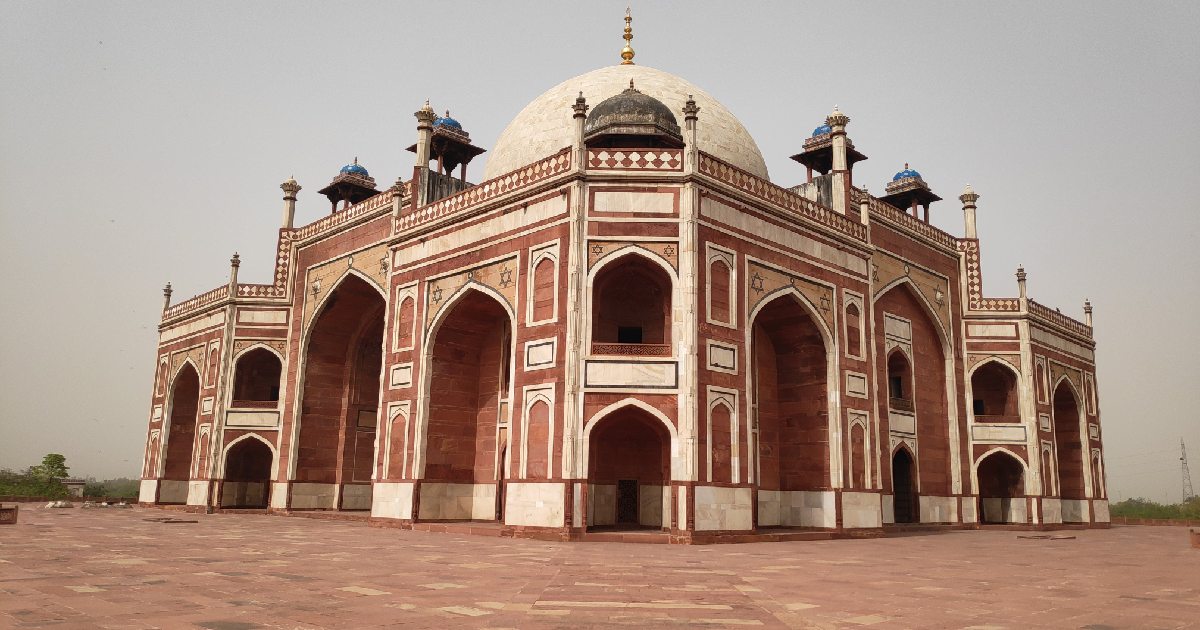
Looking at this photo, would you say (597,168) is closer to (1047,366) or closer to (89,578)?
(89,578)

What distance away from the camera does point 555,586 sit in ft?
25.9

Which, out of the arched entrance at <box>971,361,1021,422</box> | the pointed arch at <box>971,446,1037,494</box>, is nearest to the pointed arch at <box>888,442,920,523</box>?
the pointed arch at <box>971,446,1037,494</box>

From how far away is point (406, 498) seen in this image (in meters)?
19.3

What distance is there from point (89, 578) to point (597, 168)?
39.6 feet

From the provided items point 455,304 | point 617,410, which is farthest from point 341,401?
point 617,410

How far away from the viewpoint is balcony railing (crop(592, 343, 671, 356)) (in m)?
16.3

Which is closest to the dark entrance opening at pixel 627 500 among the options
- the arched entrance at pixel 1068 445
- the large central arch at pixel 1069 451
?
the large central arch at pixel 1069 451

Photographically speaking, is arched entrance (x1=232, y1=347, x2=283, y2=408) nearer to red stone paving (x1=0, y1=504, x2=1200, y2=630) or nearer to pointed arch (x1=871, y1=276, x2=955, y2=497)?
red stone paving (x1=0, y1=504, x2=1200, y2=630)

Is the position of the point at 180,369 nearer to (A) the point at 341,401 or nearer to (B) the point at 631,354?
(A) the point at 341,401

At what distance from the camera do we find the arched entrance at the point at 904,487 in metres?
23.5

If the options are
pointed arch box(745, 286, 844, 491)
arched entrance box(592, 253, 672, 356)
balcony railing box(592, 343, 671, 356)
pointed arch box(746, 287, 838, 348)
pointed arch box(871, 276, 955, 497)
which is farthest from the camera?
pointed arch box(871, 276, 955, 497)

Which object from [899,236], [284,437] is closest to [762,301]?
[899,236]

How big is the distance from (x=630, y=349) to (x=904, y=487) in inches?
464

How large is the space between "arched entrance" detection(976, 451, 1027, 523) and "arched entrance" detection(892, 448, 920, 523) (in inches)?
128
